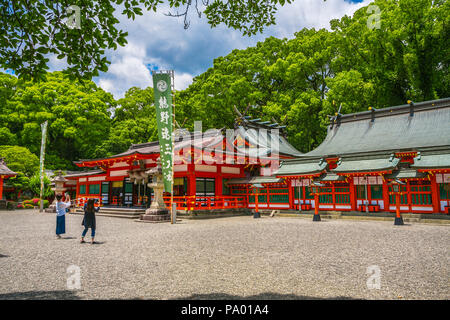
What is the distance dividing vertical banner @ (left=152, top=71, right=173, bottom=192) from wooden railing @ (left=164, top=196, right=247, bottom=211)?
371 centimetres

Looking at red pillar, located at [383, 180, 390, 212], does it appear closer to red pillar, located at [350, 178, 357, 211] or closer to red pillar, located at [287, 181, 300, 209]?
red pillar, located at [350, 178, 357, 211]

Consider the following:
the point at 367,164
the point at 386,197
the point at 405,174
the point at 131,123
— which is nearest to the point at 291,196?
the point at 367,164

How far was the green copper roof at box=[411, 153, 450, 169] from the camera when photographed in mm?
14281

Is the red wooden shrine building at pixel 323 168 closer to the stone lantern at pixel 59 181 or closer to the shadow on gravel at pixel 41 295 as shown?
the stone lantern at pixel 59 181

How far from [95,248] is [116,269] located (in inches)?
113

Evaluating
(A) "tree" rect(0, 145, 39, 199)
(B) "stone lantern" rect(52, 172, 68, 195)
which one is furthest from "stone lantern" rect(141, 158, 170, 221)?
(A) "tree" rect(0, 145, 39, 199)

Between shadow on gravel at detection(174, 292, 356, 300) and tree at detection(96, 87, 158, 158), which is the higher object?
tree at detection(96, 87, 158, 158)

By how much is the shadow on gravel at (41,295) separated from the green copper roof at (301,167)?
50.6 ft

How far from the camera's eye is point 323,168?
702 inches

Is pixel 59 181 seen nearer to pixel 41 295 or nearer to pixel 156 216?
pixel 156 216

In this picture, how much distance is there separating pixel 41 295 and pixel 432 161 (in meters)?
16.9

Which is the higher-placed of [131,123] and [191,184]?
[131,123]

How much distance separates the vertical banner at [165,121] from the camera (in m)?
15.1
